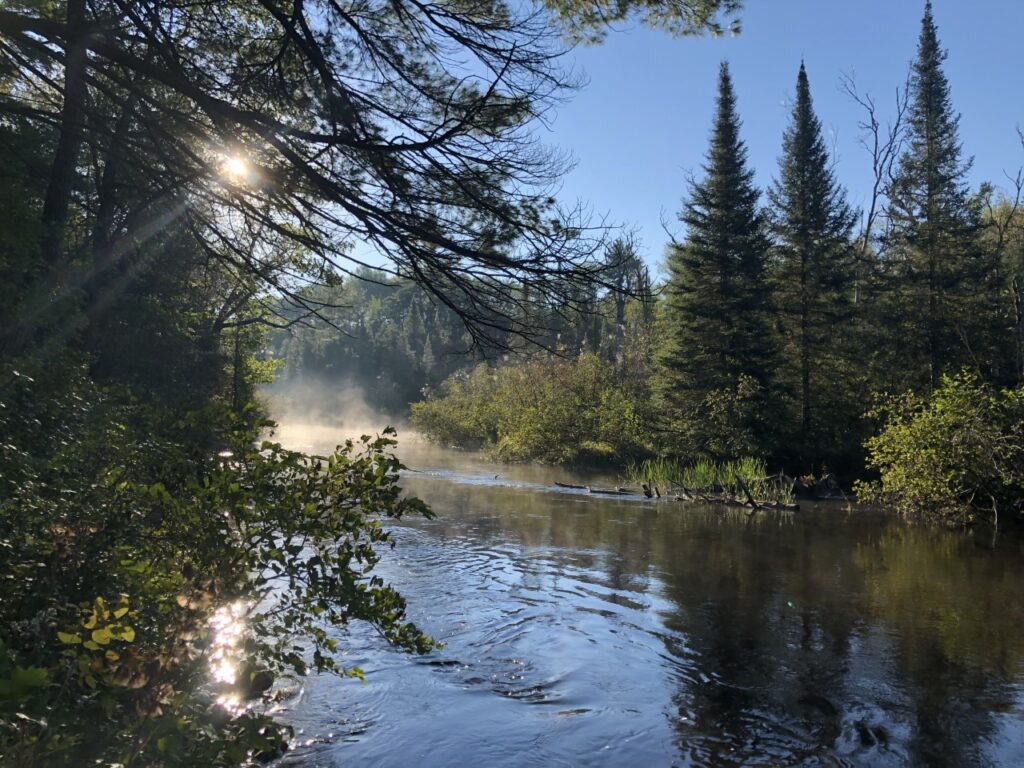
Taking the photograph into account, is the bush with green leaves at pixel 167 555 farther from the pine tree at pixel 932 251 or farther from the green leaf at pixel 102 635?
the pine tree at pixel 932 251

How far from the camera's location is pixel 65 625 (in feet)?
10.1

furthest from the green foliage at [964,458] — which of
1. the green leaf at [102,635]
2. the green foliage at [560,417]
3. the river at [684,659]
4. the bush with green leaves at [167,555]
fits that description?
the green leaf at [102,635]

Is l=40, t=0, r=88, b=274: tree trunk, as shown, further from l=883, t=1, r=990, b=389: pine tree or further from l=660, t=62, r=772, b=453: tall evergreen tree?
l=883, t=1, r=990, b=389: pine tree

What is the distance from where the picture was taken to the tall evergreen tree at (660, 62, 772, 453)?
24688 mm

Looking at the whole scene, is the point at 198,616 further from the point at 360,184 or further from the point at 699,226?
A: the point at 699,226

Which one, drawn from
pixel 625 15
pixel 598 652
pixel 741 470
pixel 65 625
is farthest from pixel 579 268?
pixel 741 470

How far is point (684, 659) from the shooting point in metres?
7.10

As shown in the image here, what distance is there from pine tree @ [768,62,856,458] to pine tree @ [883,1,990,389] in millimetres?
2044

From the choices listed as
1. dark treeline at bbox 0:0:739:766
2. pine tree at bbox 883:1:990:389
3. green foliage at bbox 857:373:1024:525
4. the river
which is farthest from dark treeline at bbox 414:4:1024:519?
dark treeline at bbox 0:0:739:766

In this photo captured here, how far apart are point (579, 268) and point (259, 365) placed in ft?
81.0

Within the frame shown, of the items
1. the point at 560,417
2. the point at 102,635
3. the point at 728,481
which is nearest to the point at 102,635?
the point at 102,635

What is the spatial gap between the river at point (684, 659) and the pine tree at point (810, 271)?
13.0 m

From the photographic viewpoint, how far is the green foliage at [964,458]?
14125 mm

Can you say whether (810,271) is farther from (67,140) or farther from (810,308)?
(67,140)
